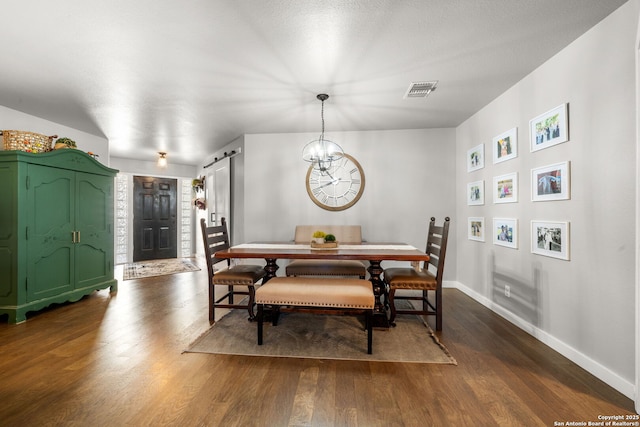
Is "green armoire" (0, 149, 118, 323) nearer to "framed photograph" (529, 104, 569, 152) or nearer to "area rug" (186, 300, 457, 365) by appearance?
"area rug" (186, 300, 457, 365)

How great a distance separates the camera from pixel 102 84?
2.82m

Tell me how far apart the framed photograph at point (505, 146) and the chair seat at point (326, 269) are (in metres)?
1.88

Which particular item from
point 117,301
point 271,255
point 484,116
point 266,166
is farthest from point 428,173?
point 117,301

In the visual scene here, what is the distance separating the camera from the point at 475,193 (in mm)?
3709

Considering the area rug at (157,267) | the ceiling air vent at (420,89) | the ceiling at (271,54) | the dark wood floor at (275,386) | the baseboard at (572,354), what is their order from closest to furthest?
the dark wood floor at (275,386), the baseboard at (572,354), the ceiling at (271,54), the ceiling air vent at (420,89), the area rug at (157,267)

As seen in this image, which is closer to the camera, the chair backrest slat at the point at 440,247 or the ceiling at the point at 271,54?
the ceiling at the point at 271,54

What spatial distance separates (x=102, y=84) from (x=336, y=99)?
230cm

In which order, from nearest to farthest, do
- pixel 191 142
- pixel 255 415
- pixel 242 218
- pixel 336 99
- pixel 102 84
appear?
pixel 255 415 → pixel 102 84 → pixel 336 99 → pixel 242 218 → pixel 191 142

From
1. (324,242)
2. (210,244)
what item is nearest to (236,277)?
(210,244)

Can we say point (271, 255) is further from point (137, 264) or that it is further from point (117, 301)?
point (137, 264)

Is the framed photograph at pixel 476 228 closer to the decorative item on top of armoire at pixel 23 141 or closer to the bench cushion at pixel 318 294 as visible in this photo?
the bench cushion at pixel 318 294

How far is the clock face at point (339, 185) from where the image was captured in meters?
4.41

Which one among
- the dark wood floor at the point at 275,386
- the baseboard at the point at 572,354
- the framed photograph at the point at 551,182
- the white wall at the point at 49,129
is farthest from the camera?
the white wall at the point at 49,129

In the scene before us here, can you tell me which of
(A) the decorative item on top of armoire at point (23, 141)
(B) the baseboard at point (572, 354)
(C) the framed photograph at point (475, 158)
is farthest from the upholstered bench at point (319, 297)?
(A) the decorative item on top of armoire at point (23, 141)
